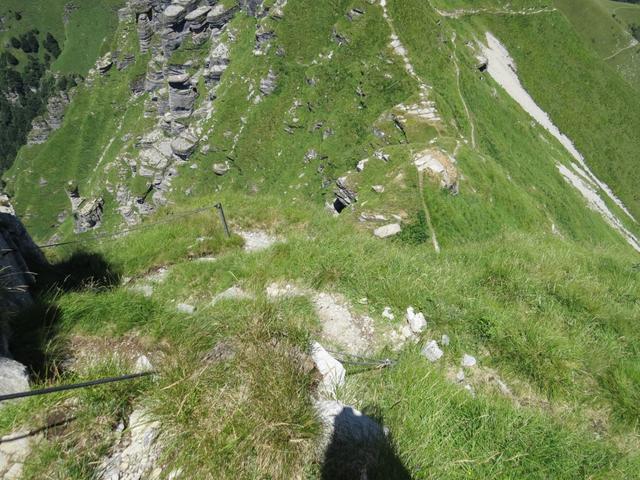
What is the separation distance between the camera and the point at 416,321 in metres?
6.79

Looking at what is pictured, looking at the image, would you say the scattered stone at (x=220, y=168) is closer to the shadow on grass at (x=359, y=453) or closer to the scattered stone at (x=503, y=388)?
the scattered stone at (x=503, y=388)

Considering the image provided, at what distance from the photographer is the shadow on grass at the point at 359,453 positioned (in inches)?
144

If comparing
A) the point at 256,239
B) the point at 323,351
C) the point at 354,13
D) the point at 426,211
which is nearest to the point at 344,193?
the point at 426,211

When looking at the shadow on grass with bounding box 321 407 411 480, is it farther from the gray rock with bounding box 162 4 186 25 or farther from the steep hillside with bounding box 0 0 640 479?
the gray rock with bounding box 162 4 186 25

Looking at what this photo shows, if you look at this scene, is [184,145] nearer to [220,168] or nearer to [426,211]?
[220,168]

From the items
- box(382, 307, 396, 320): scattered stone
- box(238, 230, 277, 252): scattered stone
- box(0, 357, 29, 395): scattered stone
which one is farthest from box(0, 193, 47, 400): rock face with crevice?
box(382, 307, 396, 320): scattered stone

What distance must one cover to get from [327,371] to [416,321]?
8.26 ft

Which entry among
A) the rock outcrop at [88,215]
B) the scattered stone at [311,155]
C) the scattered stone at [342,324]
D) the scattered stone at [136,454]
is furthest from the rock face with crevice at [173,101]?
the scattered stone at [136,454]

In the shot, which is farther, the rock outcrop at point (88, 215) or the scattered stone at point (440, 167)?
the rock outcrop at point (88, 215)

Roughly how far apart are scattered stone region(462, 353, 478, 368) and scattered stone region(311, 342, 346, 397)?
2523 mm

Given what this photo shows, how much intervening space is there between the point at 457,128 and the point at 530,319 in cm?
7379

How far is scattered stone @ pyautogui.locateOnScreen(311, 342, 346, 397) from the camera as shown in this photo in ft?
15.5

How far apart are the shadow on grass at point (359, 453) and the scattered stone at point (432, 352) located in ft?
7.61

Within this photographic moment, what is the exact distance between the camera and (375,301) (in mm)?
7293
